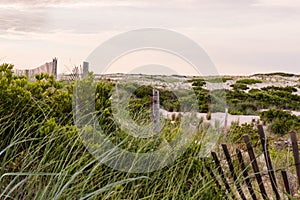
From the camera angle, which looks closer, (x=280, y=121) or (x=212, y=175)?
(x=212, y=175)

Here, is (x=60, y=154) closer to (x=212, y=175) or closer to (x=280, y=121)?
(x=212, y=175)

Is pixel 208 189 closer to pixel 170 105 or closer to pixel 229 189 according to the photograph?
pixel 229 189

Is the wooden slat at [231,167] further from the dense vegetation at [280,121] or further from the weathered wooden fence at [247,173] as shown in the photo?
the dense vegetation at [280,121]

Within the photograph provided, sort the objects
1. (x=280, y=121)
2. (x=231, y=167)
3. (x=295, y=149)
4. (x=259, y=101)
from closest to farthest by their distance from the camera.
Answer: (x=295, y=149) < (x=231, y=167) < (x=280, y=121) < (x=259, y=101)

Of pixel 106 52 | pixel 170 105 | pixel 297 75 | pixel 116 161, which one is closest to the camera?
pixel 116 161

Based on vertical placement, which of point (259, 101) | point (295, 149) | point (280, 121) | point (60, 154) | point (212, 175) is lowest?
point (280, 121)

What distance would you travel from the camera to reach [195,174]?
136 inches

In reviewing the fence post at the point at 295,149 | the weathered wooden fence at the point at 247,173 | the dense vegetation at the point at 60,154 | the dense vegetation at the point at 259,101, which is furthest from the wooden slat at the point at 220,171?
the dense vegetation at the point at 259,101

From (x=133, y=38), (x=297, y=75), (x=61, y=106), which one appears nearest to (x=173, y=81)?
(x=133, y=38)

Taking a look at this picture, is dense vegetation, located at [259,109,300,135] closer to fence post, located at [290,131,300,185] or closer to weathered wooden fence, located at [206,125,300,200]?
weathered wooden fence, located at [206,125,300,200]

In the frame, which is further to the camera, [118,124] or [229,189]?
[118,124]

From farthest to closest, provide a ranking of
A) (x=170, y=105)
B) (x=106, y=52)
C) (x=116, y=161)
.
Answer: (x=170, y=105)
(x=106, y=52)
(x=116, y=161)

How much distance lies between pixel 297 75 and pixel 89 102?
29.8 m

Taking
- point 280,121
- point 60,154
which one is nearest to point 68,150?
point 60,154
